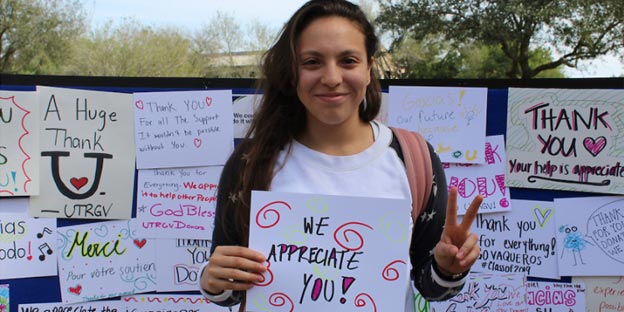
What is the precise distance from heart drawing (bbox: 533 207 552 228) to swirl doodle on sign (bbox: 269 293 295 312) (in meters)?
1.66

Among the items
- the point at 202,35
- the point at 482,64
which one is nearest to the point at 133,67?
the point at 202,35

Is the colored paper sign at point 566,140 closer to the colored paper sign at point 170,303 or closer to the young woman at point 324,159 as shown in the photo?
the young woman at point 324,159

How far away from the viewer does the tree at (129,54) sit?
2491 cm

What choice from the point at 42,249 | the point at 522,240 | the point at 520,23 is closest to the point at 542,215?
the point at 522,240

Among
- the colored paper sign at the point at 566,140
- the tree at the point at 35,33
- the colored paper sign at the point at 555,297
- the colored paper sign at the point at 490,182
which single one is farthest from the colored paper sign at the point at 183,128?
the tree at the point at 35,33

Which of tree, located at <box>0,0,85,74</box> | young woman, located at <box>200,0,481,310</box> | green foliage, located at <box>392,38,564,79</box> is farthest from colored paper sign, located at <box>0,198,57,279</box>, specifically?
green foliage, located at <box>392,38,564,79</box>

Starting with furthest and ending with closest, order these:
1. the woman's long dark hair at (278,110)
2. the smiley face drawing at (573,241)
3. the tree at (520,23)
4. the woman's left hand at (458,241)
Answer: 1. the tree at (520,23)
2. the smiley face drawing at (573,241)
3. the woman's long dark hair at (278,110)
4. the woman's left hand at (458,241)

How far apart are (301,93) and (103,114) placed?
4.85 feet

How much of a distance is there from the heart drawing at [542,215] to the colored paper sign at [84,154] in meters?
1.93

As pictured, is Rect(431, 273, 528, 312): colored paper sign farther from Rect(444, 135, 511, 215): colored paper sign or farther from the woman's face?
→ the woman's face

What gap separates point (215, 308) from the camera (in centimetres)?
260

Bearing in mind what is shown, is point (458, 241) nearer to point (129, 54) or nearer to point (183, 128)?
point (183, 128)

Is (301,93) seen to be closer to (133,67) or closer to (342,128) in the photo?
(342,128)

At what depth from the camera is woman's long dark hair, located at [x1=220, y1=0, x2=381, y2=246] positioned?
135cm
